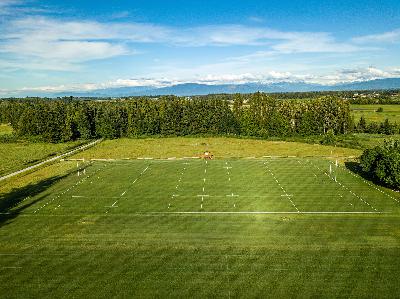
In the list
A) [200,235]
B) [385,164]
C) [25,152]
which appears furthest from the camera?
[25,152]

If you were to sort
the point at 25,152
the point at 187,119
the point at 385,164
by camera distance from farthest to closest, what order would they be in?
1. the point at 187,119
2. the point at 25,152
3. the point at 385,164

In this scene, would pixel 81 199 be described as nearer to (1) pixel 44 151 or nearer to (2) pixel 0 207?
(2) pixel 0 207

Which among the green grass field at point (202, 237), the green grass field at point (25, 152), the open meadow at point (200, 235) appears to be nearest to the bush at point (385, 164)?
the open meadow at point (200, 235)

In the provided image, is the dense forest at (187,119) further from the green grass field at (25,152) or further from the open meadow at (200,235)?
the open meadow at (200,235)

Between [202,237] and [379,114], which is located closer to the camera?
[202,237]

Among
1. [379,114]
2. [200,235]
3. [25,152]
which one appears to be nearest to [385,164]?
[200,235]

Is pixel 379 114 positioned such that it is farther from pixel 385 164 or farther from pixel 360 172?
pixel 385 164

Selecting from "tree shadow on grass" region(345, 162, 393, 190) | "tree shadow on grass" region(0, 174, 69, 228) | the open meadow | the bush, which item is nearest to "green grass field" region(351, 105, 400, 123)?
"tree shadow on grass" region(345, 162, 393, 190)
